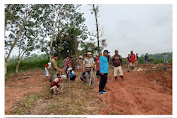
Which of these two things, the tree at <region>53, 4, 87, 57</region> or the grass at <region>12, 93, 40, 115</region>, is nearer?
the grass at <region>12, 93, 40, 115</region>

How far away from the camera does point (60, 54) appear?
18547 millimetres

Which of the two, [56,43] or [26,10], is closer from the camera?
[26,10]

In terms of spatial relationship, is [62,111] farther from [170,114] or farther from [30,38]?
[30,38]

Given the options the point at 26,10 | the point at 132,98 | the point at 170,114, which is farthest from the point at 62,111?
the point at 26,10

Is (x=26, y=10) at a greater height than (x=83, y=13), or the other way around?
(x=83, y=13)

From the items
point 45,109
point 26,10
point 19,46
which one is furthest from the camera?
point 19,46

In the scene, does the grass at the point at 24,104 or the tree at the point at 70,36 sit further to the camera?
the tree at the point at 70,36

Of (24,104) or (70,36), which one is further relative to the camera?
(70,36)

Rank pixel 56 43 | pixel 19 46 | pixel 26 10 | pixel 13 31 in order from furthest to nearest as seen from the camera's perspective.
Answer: pixel 56 43
pixel 19 46
pixel 13 31
pixel 26 10

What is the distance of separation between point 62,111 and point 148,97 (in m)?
2.70

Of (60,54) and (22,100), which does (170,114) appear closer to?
(22,100)

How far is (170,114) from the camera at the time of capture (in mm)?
3523

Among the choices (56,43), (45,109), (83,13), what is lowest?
(45,109)

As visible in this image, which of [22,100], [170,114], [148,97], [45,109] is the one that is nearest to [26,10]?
[22,100]
